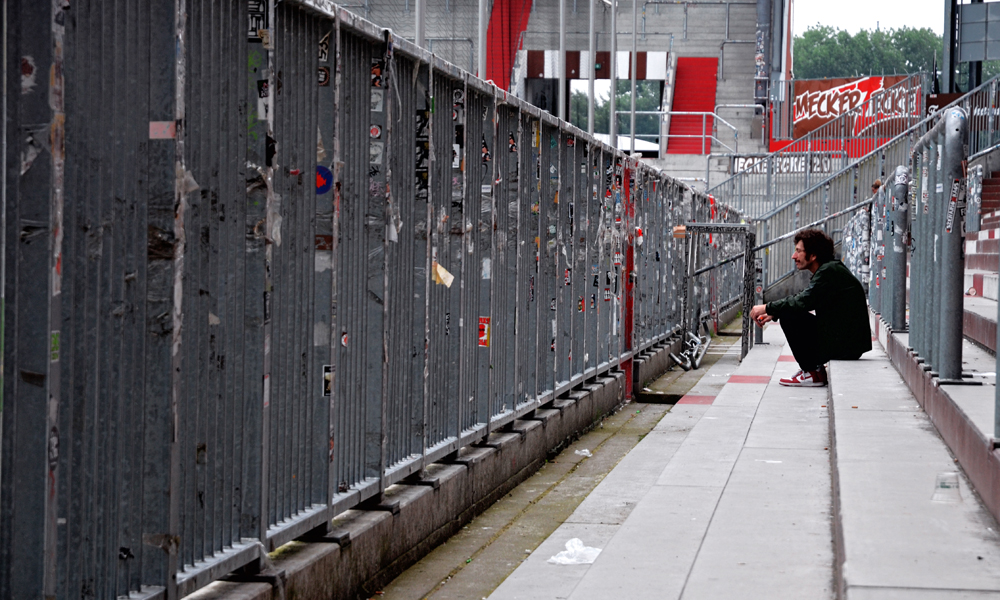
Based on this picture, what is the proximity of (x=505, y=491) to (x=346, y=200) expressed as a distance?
3.13 meters

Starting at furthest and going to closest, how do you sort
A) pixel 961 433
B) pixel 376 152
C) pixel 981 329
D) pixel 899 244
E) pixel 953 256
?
pixel 899 244 < pixel 981 329 < pixel 953 256 < pixel 376 152 < pixel 961 433

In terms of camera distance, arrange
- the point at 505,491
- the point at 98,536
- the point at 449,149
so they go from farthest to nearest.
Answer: the point at 505,491 < the point at 449,149 < the point at 98,536

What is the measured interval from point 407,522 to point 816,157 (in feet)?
98.5

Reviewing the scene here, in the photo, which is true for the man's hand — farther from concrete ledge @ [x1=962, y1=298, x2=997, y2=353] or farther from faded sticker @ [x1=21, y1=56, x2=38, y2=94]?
faded sticker @ [x1=21, y1=56, x2=38, y2=94]

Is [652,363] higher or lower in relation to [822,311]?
lower

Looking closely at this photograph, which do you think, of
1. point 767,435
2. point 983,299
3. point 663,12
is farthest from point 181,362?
point 663,12

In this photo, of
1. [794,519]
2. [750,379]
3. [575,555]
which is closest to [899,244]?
[750,379]

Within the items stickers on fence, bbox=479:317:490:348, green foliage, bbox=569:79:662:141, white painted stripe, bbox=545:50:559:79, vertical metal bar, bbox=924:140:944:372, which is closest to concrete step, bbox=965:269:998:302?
vertical metal bar, bbox=924:140:944:372

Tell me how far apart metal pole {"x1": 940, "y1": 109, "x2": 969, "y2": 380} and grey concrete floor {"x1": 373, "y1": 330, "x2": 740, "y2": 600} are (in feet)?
6.89

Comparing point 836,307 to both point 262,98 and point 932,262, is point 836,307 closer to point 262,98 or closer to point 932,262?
point 932,262

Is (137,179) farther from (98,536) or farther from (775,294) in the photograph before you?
(775,294)

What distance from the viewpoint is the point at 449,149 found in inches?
267

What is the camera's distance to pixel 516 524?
23.7 ft

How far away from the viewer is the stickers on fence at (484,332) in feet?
24.8
